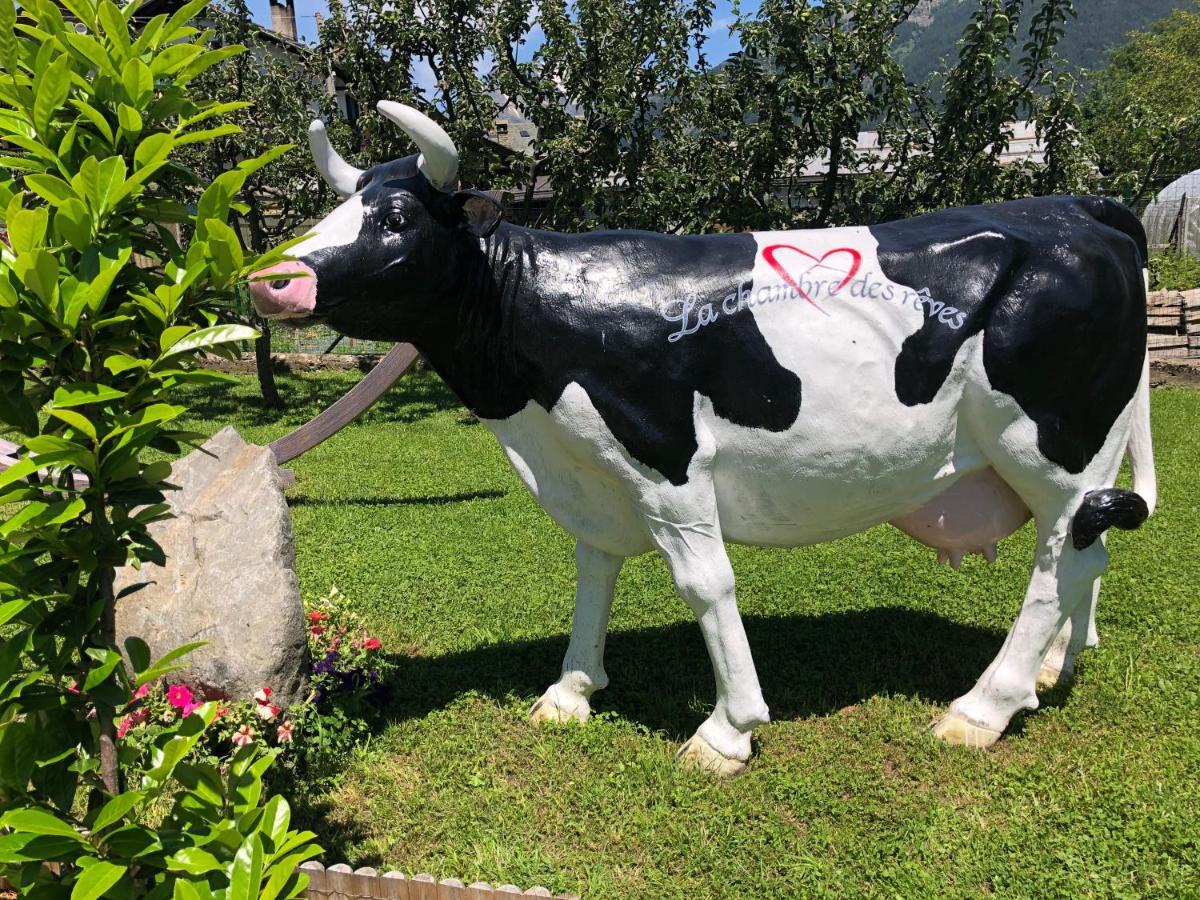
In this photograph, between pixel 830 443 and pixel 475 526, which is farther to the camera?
pixel 475 526

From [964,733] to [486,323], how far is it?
2.37m

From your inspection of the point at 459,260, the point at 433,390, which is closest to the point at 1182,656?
the point at 459,260

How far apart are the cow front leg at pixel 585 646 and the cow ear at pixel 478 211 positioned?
53.4 inches

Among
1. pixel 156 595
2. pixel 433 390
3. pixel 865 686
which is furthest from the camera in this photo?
pixel 433 390

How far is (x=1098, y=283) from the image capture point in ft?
10.2

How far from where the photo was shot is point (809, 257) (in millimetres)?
3111

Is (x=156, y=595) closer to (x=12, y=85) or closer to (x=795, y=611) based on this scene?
(x=12, y=85)

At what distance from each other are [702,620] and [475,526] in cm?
372

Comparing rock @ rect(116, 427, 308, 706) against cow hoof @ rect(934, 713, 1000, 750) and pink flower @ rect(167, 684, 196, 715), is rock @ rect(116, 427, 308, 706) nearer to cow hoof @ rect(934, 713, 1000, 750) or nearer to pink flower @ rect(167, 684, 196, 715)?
pink flower @ rect(167, 684, 196, 715)

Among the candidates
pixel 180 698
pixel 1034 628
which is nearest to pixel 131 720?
pixel 180 698

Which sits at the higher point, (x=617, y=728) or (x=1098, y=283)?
(x=1098, y=283)

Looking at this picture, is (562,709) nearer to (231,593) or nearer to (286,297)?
(231,593)

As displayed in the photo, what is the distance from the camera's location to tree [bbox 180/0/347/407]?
10.9 meters

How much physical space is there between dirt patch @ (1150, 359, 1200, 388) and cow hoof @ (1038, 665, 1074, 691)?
343 inches
